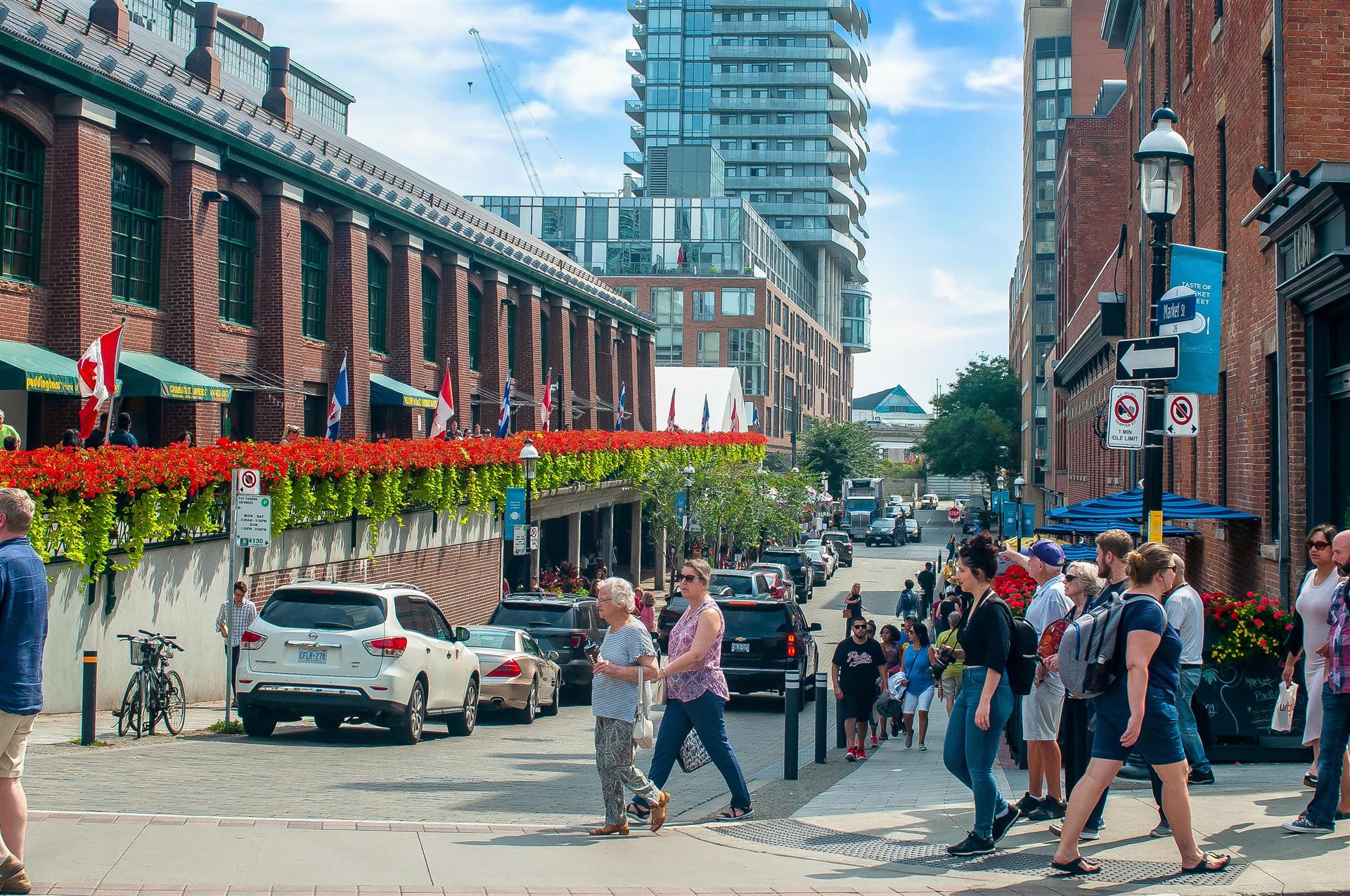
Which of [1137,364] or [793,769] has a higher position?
[1137,364]

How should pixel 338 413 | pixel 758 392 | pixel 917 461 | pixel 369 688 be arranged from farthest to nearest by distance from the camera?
pixel 917 461
pixel 758 392
pixel 338 413
pixel 369 688

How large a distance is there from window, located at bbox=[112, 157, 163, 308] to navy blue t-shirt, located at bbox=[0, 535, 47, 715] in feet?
69.7

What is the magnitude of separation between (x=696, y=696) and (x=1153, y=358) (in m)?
5.18

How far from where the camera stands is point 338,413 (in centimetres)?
2792

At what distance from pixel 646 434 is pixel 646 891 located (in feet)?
Answer: 137

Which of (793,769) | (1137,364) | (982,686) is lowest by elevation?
(793,769)

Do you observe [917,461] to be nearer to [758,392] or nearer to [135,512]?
[758,392]

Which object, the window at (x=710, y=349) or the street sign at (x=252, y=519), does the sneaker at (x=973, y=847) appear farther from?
the window at (x=710, y=349)

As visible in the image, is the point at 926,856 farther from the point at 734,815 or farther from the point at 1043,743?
the point at 734,815

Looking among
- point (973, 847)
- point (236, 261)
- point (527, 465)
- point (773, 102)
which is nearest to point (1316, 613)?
point (973, 847)

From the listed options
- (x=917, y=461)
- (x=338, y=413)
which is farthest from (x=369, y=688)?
(x=917, y=461)

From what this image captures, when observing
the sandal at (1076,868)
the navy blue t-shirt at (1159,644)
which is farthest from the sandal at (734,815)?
the navy blue t-shirt at (1159,644)

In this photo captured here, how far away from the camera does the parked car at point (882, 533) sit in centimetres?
8619

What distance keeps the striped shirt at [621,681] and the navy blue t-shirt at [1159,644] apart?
2.97 m
